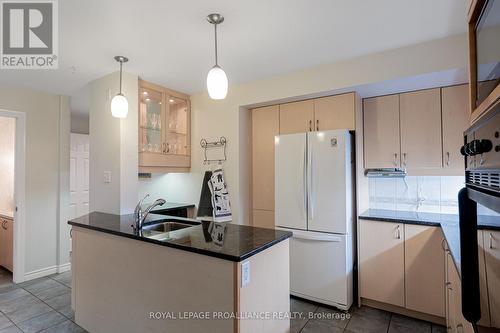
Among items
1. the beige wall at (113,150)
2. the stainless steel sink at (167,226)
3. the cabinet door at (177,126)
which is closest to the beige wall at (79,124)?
the beige wall at (113,150)

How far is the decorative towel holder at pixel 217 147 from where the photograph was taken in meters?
3.32

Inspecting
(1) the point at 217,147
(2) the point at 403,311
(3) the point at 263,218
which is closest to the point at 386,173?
(2) the point at 403,311

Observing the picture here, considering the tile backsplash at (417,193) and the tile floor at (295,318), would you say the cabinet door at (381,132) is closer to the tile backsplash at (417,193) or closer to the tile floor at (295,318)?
the tile backsplash at (417,193)

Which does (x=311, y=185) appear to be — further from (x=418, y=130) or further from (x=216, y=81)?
(x=216, y=81)

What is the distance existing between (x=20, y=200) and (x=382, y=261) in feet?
13.8

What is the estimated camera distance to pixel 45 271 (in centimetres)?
349

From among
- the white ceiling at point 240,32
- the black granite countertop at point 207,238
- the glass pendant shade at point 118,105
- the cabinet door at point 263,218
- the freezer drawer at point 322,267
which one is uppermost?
the white ceiling at point 240,32

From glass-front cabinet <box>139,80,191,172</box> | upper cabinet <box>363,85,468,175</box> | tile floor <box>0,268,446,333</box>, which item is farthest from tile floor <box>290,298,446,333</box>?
glass-front cabinet <box>139,80,191,172</box>

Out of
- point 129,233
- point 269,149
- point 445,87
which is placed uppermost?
point 445,87

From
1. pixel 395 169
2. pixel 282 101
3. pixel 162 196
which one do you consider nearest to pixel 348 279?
pixel 395 169

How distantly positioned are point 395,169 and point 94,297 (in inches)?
120

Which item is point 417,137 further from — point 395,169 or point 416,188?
point 416,188

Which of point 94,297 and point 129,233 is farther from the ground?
point 129,233

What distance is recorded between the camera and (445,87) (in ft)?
8.27
